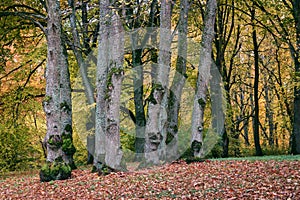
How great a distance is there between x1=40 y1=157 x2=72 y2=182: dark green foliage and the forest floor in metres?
0.45

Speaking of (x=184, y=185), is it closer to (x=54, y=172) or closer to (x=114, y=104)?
(x=114, y=104)

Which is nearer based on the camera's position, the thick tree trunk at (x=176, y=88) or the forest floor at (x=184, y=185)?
the forest floor at (x=184, y=185)

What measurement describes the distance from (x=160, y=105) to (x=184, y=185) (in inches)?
220

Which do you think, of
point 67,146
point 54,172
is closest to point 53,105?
point 54,172

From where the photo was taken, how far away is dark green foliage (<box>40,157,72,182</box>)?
14250mm

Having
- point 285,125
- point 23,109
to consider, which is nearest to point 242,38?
point 285,125

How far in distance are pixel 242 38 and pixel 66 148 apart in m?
20.0

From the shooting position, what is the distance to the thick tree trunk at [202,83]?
53.1 ft

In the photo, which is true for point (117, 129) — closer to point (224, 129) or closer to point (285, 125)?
point (224, 129)

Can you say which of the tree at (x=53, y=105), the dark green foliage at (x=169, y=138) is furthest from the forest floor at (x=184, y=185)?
the dark green foliage at (x=169, y=138)

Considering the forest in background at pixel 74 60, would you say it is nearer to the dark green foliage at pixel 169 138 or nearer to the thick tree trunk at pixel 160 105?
the thick tree trunk at pixel 160 105

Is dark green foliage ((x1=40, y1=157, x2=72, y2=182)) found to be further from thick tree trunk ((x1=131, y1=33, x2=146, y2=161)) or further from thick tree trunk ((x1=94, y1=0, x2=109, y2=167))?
thick tree trunk ((x1=131, y1=33, x2=146, y2=161))

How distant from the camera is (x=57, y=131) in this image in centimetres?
1447

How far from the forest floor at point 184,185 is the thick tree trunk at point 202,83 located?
2639 millimetres
